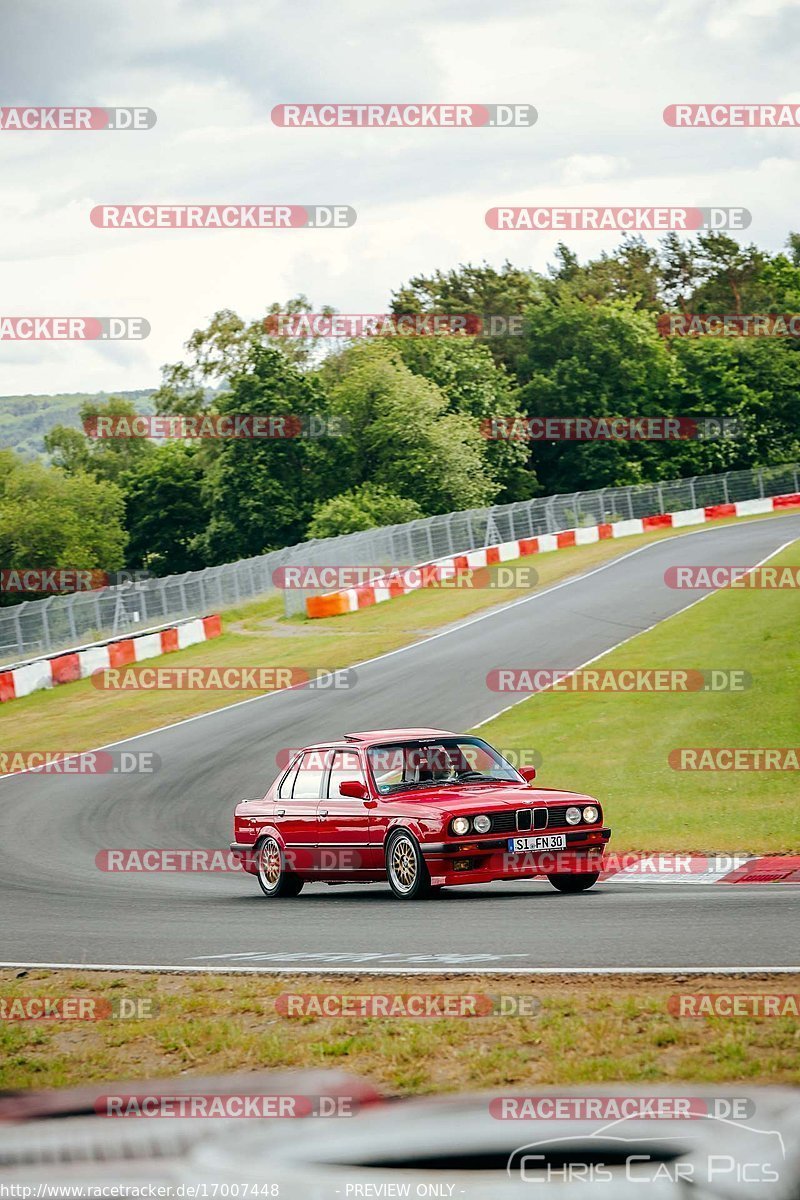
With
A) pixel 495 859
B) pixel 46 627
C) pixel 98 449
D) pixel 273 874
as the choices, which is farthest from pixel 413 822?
pixel 98 449

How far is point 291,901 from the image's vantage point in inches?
511

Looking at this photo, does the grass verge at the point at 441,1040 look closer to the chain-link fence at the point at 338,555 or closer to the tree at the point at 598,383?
the chain-link fence at the point at 338,555

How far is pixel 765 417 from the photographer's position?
77.3 m

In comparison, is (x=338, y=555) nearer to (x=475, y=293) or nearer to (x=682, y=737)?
(x=682, y=737)

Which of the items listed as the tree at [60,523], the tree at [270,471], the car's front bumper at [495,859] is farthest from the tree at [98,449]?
the car's front bumper at [495,859]

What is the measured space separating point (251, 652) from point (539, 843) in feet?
81.2

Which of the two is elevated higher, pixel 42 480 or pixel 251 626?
pixel 42 480

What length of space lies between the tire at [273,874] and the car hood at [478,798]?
5.22 ft

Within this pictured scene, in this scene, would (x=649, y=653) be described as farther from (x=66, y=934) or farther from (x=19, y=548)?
(x=19, y=548)

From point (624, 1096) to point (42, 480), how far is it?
8467 cm

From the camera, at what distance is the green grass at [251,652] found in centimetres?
2853

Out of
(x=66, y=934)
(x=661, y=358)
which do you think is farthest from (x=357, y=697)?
(x=661, y=358)

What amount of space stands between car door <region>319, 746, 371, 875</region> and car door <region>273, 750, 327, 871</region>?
0.43 feet

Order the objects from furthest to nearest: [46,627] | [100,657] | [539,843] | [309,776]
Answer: [46,627] < [100,657] < [309,776] < [539,843]
